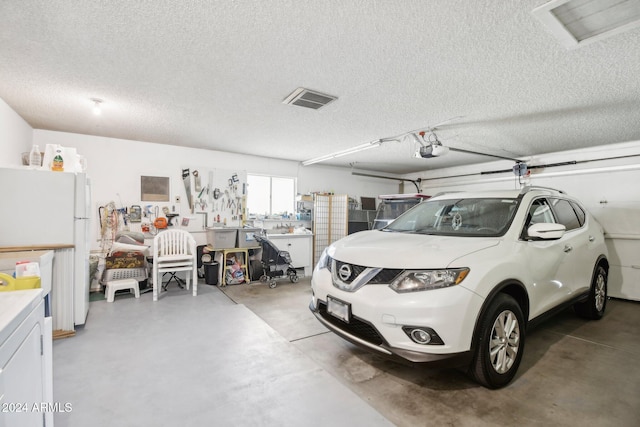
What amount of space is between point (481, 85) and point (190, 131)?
398 cm

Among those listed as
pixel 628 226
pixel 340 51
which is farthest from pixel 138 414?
pixel 628 226

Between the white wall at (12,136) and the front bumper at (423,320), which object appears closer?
the front bumper at (423,320)

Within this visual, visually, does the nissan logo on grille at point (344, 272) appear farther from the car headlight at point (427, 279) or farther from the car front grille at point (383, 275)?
the car headlight at point (427, 279)

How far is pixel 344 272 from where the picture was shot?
2.21m

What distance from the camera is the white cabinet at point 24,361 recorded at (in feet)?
2.98

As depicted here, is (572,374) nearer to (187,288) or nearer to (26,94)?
(187,288)

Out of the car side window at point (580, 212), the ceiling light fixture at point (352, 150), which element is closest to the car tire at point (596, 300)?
the car side window at point (580, 212)

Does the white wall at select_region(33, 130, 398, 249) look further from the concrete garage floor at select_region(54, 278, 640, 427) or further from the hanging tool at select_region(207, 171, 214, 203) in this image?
the concrete garage floor at select_region(54, 278, 640, 427)

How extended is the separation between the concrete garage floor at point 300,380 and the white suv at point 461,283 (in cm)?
29

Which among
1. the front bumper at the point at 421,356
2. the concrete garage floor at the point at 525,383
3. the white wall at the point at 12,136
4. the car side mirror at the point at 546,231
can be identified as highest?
the white wall at the point at 12,136

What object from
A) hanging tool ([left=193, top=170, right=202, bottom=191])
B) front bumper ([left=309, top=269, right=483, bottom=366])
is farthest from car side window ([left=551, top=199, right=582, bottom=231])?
hanging tool ([left=193, top=170, right=202, bottom=191])

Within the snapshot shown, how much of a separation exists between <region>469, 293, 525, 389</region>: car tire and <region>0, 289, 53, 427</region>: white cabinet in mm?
2231

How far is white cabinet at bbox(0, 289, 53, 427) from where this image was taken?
909mm

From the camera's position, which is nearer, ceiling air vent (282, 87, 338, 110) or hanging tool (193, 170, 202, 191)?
ceiling air vent (282, 87, 338, 110)
